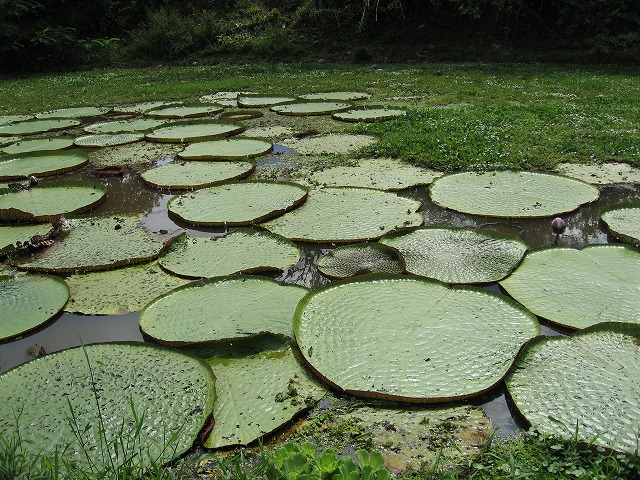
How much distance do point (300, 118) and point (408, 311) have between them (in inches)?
212

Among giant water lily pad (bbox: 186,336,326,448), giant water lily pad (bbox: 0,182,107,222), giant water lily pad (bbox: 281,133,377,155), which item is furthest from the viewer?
giant water lily pad (bbox: 281,133,377,155)

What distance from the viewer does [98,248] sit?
3605mm

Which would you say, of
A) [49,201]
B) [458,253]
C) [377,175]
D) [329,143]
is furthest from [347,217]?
[49,201]

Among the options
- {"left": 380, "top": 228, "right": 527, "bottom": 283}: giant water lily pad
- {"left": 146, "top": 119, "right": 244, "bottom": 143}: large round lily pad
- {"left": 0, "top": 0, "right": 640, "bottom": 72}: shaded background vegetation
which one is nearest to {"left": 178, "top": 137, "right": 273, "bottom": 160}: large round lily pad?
{"left": 146, "top": 119, "right": 244, "bottom": 143}: large round lily pad

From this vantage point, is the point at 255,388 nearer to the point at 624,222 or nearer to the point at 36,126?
the point at 624,222

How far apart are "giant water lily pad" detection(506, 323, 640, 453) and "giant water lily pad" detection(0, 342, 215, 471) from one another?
128cm

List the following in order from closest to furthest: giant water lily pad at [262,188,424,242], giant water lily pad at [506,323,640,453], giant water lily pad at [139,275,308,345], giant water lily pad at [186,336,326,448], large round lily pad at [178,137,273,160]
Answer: giant water lily pad at [506,323,640,453] → giant water lily pad at [186,336,326,448] → giant water lily pad at [139,275,308,345] → giant water lily pad at [262,188,424,242] → large round lily pad at [178,137,273,160]

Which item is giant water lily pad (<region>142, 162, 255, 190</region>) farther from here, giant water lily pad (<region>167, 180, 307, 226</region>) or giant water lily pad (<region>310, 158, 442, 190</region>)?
giant water lily pad (<region>310, 158, 442, 190</region>)

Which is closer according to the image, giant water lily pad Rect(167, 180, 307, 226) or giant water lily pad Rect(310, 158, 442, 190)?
giant water lily pad Rect(167, 180, 307, 226)

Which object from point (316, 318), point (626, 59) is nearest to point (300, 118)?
point (316, 318)

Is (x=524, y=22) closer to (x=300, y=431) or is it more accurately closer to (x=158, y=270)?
(x=158, y=270)

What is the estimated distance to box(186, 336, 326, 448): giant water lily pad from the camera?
2.00 meters

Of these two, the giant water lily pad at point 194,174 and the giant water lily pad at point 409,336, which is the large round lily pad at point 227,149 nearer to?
the giant water lily pad at point 194,174

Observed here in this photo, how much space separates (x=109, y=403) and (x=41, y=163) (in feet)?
14.6
